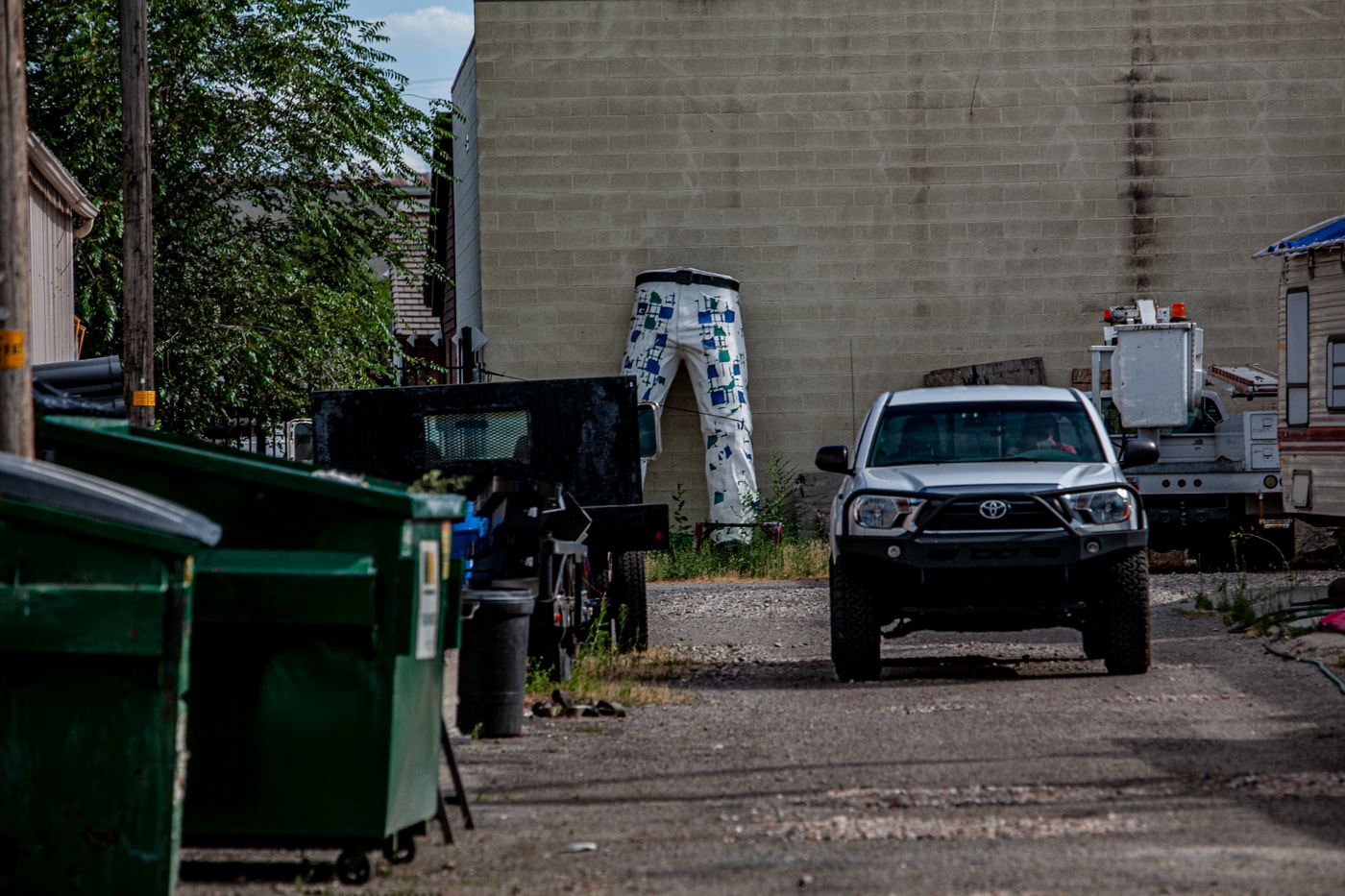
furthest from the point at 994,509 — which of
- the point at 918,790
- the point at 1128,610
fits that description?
the point at 918,790

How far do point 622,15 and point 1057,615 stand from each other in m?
14.5

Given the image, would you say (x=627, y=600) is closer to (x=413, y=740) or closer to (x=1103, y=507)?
(x=1103, y=507)

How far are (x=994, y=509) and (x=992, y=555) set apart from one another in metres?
0.27

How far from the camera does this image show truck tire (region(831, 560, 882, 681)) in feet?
34.8

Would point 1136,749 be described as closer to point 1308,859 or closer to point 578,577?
point 1308,859

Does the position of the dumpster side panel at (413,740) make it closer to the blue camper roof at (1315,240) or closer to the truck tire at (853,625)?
the truck tire at (853,625)

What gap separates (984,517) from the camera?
10.4 metres

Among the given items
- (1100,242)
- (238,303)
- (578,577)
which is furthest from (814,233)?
(578,577)

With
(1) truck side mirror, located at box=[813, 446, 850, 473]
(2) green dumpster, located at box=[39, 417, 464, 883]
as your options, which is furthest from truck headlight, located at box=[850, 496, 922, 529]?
(2) green dumpster, located at box=[39, 417, 464, 883]

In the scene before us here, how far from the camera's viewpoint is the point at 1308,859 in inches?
226

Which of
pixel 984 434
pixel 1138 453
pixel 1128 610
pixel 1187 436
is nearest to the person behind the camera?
pixel 1128 610

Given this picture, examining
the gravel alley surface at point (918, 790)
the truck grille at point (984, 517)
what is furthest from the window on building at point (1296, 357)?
the truck grille at point (984, 517)

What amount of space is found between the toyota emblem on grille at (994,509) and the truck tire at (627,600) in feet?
8.78

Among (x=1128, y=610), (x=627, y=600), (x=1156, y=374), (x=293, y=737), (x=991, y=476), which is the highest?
(x=1156, y=374)
